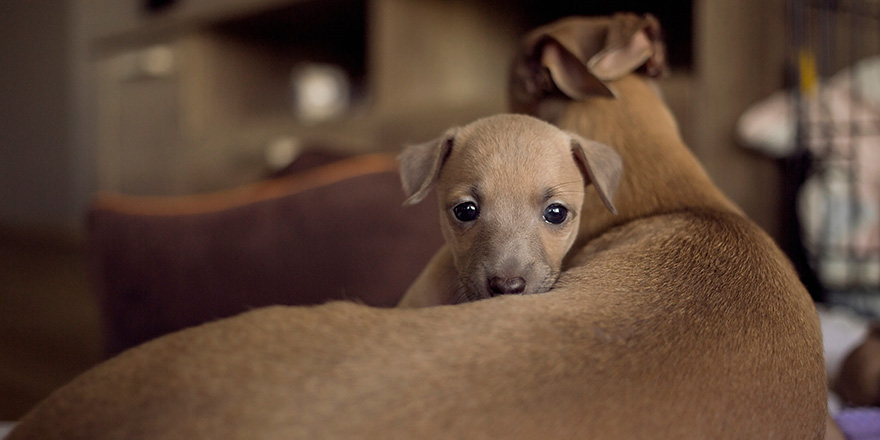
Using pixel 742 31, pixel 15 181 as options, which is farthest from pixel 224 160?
pixel 15 181

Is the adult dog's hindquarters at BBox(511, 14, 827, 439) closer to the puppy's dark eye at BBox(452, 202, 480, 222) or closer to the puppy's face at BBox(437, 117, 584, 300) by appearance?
the puppy's face at BBox(437, 117, 584, 300)

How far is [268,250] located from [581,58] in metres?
1.07

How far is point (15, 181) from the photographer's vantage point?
25.6 ft

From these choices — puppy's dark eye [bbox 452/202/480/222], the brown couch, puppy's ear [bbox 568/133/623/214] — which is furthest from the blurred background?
puppy's dark eye [bbox 452/202/480/222]

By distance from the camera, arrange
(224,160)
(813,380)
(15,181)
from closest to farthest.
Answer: (813,380), (224,160), (15,181)

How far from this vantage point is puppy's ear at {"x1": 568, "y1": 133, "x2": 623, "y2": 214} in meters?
1.26

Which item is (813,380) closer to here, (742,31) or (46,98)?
(742,31)

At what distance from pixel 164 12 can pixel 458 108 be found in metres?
2.61

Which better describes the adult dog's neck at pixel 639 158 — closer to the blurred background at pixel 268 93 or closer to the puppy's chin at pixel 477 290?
the puppy's chin at pixel 477 290

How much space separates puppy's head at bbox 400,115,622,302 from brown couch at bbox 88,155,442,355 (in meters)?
0.64

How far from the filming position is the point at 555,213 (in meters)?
1.30

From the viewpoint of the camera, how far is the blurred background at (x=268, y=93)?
2.64 meters

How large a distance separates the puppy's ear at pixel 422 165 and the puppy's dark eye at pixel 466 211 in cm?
6

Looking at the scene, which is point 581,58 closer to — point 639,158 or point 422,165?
point 639,158
